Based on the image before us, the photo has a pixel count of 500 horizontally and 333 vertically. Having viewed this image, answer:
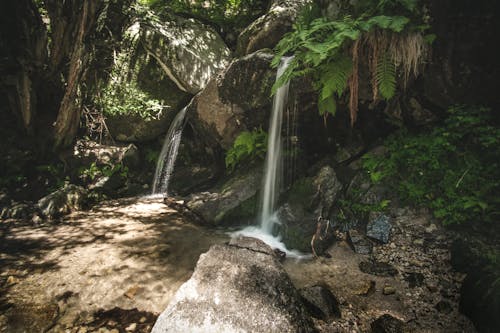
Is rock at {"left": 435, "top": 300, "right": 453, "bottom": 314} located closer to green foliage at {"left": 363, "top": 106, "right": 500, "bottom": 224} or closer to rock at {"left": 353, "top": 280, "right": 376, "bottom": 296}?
rock at {"left": 353, "top": 280, "right": 376, "bottom": 296}

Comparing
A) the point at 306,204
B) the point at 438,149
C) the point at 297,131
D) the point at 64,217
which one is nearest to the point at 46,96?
the point at 64,217

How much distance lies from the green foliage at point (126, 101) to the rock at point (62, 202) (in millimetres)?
2643

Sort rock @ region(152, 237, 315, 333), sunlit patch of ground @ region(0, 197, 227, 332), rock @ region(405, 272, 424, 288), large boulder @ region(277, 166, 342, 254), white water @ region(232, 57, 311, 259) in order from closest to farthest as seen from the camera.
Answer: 1. rock @ region(152, 237, 315, 333)
2. sunlit patch of ground @ region(0, 197, 227, 332)
3. rock @ region(405, 272, 424, 288)
4. large boulder @ region(277, 166, 342, 254)
5. white water @ region(232, 57, 311, 259)

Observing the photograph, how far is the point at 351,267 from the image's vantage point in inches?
137

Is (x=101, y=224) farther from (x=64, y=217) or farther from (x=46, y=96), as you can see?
(x=46, y=96)

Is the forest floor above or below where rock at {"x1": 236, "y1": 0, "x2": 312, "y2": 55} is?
below

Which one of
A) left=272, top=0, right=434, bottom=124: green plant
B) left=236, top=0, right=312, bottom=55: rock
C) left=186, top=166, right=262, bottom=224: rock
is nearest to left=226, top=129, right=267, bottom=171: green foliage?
left=186, top=166, right=262, bottom=224: rock

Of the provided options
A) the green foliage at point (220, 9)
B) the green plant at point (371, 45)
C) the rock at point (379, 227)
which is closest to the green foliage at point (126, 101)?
the green foliage at point (220, 9)

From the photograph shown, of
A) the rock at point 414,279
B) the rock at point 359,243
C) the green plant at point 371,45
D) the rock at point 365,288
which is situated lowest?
the rock at point 365,288

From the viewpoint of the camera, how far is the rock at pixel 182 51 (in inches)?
293

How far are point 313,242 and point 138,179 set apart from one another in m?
5.46

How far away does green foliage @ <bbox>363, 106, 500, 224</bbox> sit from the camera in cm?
364

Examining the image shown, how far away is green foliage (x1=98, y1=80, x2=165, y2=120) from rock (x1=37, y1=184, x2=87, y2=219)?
2.64 m

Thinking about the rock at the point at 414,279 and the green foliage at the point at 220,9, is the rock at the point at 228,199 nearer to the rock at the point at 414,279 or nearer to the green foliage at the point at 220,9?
the rock at the point at 414,279
